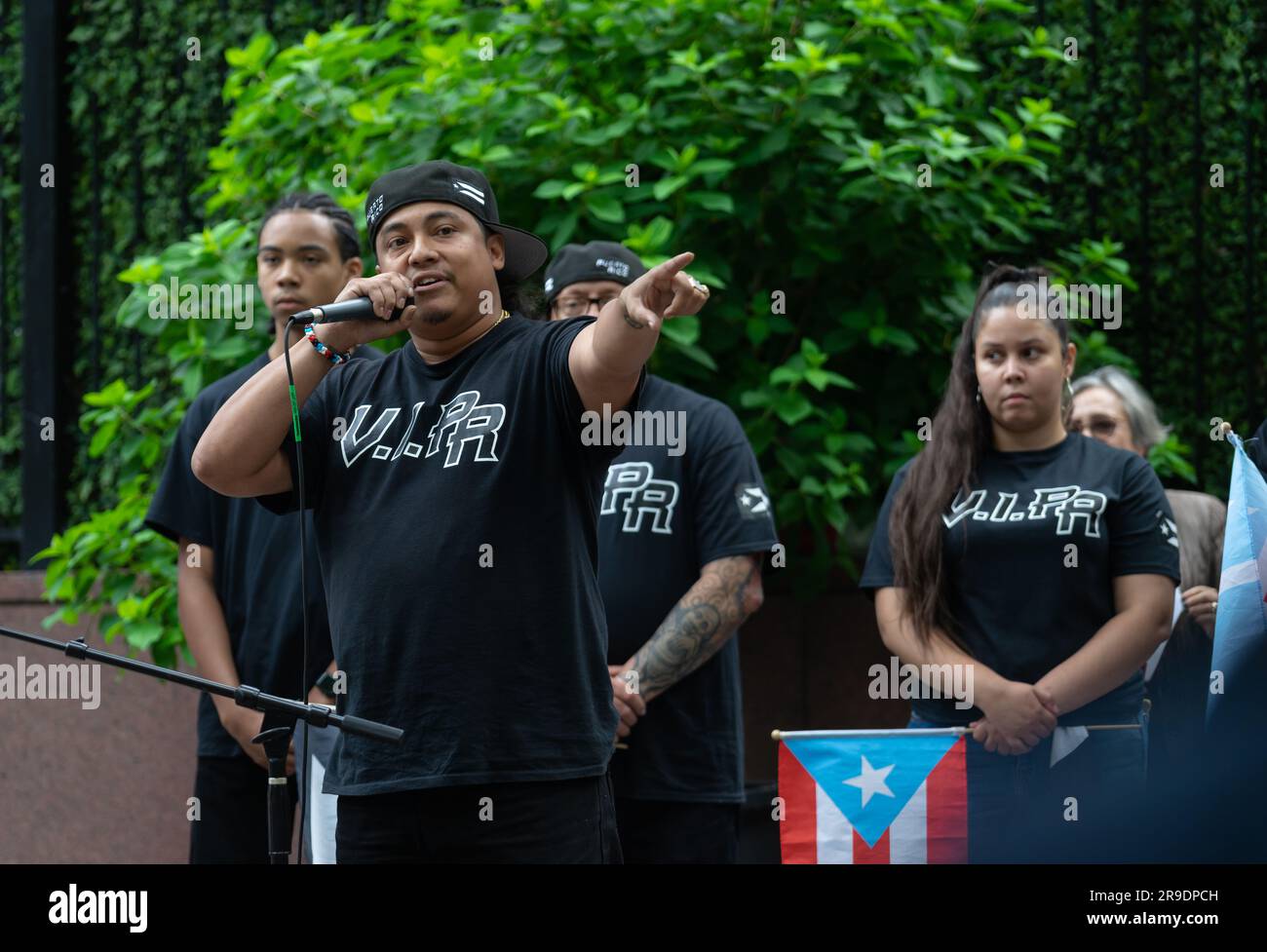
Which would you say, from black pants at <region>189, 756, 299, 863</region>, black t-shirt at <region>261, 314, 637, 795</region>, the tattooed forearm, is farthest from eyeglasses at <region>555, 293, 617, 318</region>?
black pants at <region>189, 756, 299, 863</region>

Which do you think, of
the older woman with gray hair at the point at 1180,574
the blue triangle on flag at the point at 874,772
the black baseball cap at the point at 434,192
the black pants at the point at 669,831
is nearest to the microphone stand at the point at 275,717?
the black baseball cap at the point at 434,192

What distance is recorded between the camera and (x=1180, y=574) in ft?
14.7

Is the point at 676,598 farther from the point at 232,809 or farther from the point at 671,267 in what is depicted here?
the point at 671,267

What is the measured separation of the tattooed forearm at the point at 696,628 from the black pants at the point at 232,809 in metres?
1.16

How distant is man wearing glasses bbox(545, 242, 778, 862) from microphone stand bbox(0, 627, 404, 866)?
4.21ft

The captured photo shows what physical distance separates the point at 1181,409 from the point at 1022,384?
192 centimetres

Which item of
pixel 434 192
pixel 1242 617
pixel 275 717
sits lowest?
pixel 275 717

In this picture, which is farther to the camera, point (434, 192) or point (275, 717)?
point (434, 192)

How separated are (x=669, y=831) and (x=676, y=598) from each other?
665 mm

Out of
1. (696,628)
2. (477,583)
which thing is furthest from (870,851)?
(477,583)

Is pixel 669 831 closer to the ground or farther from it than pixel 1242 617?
closer to the ground

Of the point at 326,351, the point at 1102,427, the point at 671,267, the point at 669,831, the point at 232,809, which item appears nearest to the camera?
the point at 671,267

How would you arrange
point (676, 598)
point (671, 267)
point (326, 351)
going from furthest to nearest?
point (676, 598) → point (326, 351) → point (671, 267)
